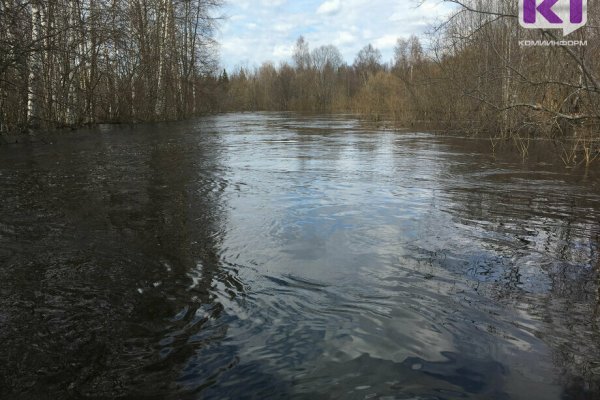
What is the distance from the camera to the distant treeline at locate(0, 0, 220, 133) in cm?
1312

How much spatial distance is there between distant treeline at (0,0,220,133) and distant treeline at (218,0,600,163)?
11037 mm

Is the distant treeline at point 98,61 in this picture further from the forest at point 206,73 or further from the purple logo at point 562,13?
the purple logo at point 562,13

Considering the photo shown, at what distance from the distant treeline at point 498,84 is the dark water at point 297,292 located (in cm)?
290

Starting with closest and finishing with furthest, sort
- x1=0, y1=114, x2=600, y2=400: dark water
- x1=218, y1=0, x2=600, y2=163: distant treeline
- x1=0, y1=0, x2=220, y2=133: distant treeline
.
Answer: x1=0, y1=114, x2=600, y2=400: dark water < x1=218, y1=0, x2=600, y2=163: distant treeline < x1=0, y1=0, x2=220, y2=133: distant treeline

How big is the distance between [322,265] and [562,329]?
6.22 feet

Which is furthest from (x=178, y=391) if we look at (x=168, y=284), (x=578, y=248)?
(x=578, y=248)

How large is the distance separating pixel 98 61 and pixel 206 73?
→ 849 inches

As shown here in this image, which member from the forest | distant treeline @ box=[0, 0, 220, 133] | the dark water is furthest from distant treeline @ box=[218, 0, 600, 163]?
distant treeline @ box=[0, 0, 220, 133]

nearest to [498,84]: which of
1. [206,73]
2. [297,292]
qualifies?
[297,292]

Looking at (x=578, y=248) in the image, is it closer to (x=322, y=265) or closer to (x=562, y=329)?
(x=562, y=329)

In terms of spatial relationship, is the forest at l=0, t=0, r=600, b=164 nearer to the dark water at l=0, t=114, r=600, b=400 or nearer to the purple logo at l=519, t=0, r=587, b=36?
the purple logo at l=519, t=0, r=587, b=36

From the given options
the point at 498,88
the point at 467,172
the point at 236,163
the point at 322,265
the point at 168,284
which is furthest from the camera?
the point at 498,88

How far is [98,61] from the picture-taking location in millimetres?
19688

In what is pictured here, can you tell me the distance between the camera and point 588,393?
7.98 ft
